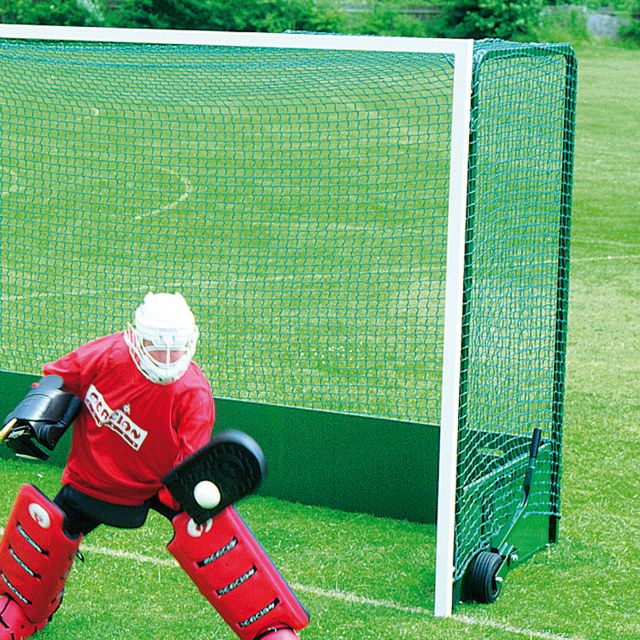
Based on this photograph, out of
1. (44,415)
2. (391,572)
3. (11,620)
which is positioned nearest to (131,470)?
(44,415)

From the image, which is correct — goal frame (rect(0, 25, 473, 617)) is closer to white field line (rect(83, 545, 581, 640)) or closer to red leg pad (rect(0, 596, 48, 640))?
white field line (rect(83, 545, 581, 640))

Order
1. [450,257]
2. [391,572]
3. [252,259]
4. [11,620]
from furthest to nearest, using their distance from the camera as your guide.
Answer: [252,259] → [391,572] → [450,257] → [11,620]

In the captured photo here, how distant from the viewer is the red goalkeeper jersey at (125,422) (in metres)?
4.46

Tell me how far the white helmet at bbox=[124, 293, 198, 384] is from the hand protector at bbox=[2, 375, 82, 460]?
350 millimetres

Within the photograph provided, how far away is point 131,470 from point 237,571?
1.85ft

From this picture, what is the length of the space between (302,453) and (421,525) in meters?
0.75

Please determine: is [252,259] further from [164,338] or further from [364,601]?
[164,338]

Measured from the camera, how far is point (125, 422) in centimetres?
448

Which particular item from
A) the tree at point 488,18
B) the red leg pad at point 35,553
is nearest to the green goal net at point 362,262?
the red leg pad at point 35,553

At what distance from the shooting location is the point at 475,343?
575cm

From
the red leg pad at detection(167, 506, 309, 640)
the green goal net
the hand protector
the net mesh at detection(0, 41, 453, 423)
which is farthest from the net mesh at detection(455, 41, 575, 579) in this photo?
the hand protector

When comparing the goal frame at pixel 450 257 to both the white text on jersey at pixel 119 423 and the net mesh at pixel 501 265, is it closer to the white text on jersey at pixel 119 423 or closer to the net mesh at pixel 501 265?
the net mesh at pixel 501 265

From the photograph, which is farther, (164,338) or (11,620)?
(11,620)

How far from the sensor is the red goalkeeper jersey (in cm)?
446
